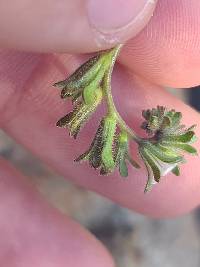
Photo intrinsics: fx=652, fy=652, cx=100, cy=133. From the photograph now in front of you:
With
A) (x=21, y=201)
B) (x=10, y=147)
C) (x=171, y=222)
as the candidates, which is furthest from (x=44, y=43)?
(x=171, y=222)

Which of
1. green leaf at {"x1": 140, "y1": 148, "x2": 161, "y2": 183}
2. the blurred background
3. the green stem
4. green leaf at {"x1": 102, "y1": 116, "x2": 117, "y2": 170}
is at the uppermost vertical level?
the green stem

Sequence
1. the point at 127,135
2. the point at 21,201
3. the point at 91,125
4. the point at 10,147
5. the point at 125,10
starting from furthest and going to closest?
the point at 10,147, the point at 21,201, the point at 91,125, the point at 127,135, the point at 125,10

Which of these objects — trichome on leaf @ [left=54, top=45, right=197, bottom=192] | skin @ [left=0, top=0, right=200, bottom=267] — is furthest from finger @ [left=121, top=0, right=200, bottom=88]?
trichome on leaf @ [left=54, top=45, right=197, bottom=192]

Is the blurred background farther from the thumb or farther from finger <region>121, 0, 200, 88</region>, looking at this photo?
the thumb

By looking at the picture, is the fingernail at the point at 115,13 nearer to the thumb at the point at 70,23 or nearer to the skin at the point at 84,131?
the thumb at the point at 70,23

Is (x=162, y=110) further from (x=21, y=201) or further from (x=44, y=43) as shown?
(x=21, y=201)

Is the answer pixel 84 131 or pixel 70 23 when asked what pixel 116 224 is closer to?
pixel 84 131

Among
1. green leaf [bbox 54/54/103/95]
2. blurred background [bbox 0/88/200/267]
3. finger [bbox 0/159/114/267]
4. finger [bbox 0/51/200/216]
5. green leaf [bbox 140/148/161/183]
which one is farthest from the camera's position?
blurred background [bbox 0/88/200/267]
